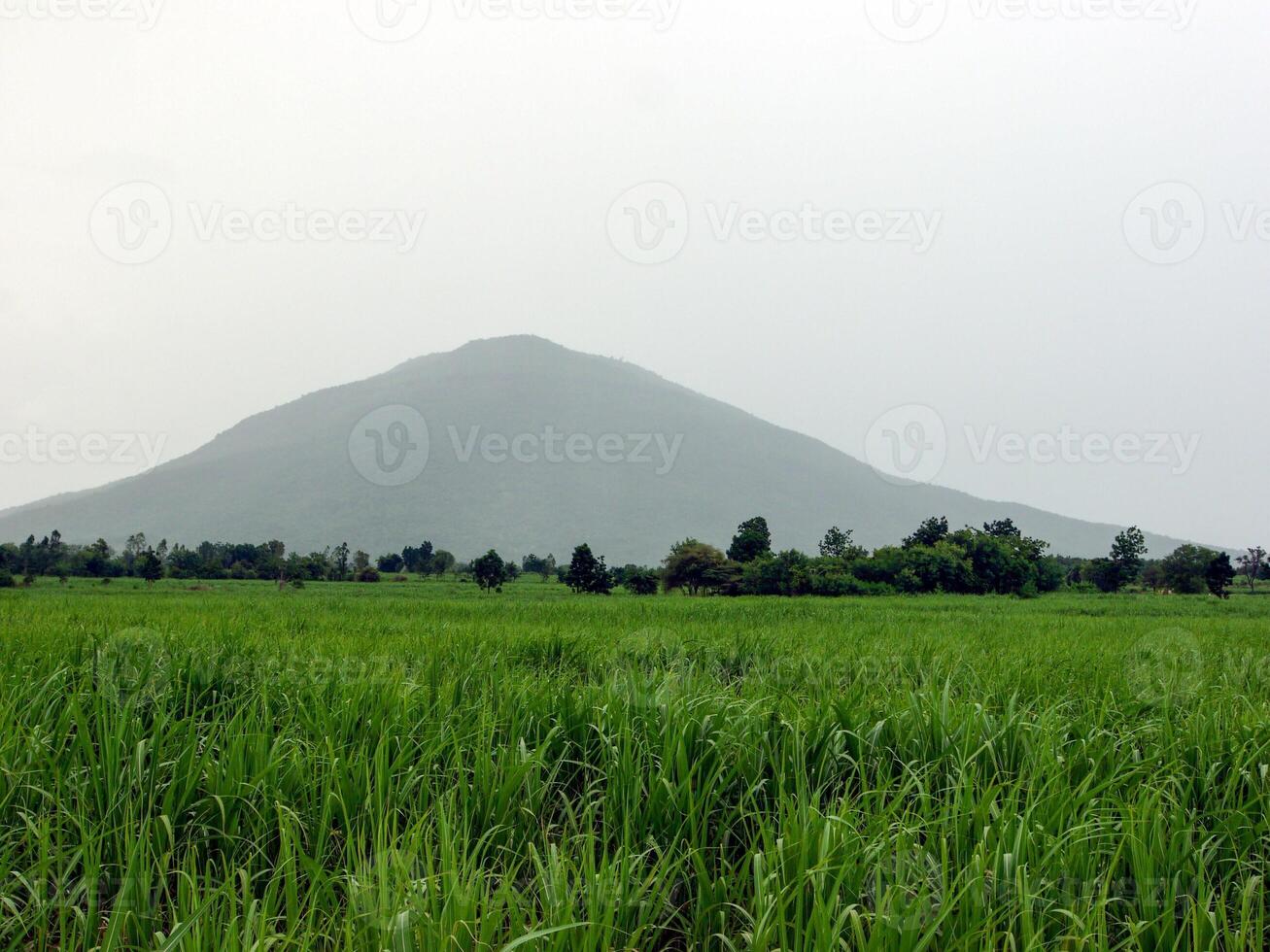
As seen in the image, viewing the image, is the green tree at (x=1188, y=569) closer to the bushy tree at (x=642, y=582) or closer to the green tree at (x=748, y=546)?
the green tree at (x=748, y=546)

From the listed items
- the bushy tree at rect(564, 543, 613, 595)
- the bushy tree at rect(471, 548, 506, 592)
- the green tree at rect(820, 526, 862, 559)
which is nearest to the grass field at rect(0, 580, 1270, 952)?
the green tree at rect(820, 526, 862, 559)

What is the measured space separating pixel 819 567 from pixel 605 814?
123 ft

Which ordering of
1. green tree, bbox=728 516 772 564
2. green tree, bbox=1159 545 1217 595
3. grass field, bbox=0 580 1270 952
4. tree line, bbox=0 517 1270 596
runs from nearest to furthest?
grass field, bbox=0 580 1270 952 → tree line, bbox=0 517 1270 596 → green tree, bbox=1159 545 1217 595 → green tree, bbox=728 516 772 564

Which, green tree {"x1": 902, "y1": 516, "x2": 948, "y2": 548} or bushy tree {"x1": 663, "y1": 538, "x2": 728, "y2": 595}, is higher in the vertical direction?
green tree {"x1": 902, "y1": 516, "x2": 948, "y2": 548}

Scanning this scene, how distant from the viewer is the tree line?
40281mm

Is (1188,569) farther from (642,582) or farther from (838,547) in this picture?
(642,582)

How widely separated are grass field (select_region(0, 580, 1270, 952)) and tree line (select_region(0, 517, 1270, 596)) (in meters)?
33.6

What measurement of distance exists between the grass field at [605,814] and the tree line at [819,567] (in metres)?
33.6

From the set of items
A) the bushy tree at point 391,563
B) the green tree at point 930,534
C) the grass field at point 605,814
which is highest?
the green tree at point 930,534

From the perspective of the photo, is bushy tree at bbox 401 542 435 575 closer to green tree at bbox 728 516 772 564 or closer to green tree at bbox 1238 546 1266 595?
green tree at bbox 728 516 772 564

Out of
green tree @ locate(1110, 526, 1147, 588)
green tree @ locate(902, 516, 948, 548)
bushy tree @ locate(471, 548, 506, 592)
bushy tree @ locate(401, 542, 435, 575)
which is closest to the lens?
green tree @ locate(902, 516, 948, 548)

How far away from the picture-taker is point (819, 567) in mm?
39531

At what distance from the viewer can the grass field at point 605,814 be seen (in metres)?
2.58

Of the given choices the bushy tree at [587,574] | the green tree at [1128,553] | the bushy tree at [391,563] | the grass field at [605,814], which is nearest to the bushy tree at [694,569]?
the bushy tree at [587,574]
